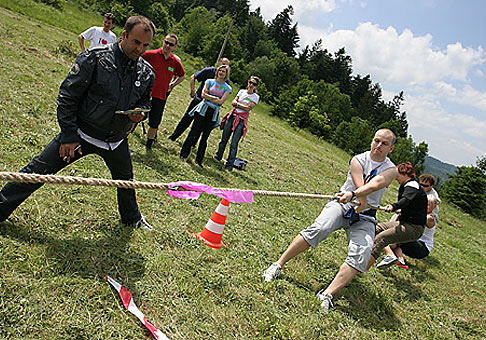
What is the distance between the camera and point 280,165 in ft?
41.7

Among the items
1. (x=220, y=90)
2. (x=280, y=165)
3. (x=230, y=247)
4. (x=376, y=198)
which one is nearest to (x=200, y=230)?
(x=230, y=247)

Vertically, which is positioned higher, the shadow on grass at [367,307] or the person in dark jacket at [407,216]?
the person in dark jacket at [407,216]

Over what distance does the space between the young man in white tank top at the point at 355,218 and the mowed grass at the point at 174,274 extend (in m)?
0.39

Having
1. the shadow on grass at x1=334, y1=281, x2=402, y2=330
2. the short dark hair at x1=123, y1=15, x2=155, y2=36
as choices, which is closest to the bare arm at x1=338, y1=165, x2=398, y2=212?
the shadow on grass at x1=334, y1=281, x2=402, y2=330

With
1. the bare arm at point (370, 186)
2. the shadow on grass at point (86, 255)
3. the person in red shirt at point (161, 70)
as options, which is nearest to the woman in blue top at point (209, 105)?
the person in red shirt at point (161, 70)

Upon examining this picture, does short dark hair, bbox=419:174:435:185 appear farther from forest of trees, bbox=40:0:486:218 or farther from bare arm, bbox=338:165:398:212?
forest of trees, bbox=40:0:486:218

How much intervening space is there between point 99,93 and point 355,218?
3507 mm

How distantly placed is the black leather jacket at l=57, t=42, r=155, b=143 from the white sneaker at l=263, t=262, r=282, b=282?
2.49 metres

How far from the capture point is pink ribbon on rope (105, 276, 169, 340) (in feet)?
9.02

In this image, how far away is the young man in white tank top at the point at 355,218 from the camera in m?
4.16

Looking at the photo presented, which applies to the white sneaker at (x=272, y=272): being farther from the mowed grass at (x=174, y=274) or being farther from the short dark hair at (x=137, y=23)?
the short dark hair at (x=137, y=23)

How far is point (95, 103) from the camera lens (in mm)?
3172

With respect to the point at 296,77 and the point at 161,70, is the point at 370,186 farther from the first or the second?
the point at 296,77

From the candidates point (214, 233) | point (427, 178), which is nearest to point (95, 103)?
point (214, 233)
